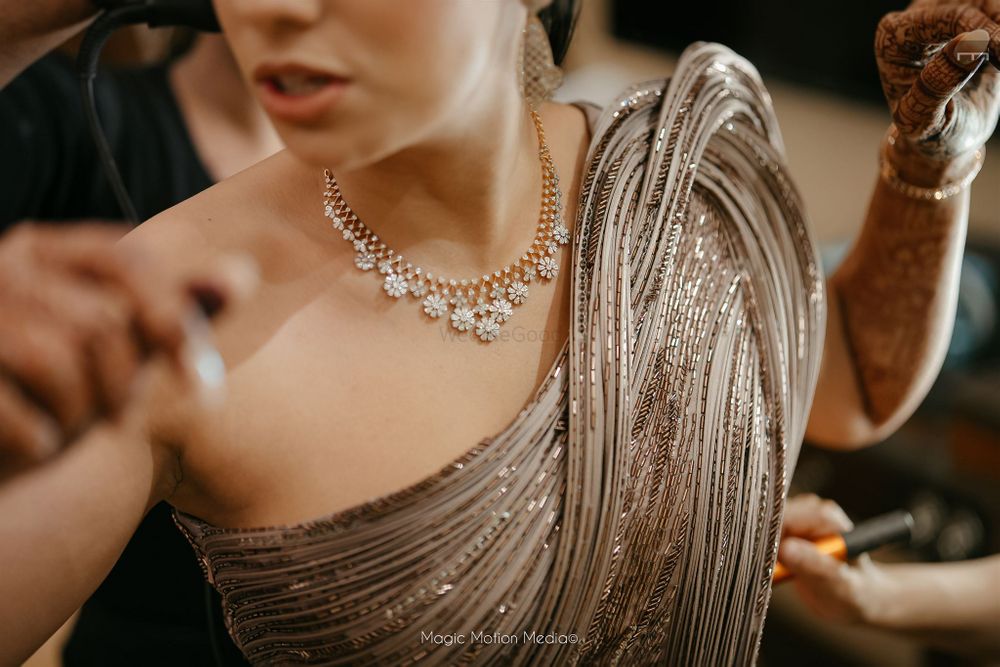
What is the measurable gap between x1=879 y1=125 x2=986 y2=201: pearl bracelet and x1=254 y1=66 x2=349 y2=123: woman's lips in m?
0.49

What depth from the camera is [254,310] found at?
52cm

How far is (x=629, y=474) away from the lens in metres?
0.58

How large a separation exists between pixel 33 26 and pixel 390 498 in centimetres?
40

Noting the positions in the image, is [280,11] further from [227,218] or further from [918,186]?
[918,186]

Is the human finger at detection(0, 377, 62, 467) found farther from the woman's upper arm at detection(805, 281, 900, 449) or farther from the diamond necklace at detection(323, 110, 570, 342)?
the woman's upper arm at detection(805, 281, 900, 449)

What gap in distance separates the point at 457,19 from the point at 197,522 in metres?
0.36

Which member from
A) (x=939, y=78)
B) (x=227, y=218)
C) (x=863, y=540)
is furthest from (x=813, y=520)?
(x=227, y=218)

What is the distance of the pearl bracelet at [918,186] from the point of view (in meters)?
0.70

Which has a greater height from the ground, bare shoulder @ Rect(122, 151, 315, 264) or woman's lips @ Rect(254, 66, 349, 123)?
woman's lips @ Rect(254, 66, 349, 123)

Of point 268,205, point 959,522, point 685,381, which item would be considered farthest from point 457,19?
point 959,522

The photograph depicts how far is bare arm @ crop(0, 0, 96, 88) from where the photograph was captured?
21.5 inches

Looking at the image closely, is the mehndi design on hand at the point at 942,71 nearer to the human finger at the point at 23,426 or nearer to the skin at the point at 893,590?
the skin at the point at 893,590

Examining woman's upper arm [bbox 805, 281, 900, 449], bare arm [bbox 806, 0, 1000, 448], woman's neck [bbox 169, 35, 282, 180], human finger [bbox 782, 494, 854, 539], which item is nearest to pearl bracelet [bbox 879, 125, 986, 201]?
bare arm [bbox 806, 0, 1000, 448]

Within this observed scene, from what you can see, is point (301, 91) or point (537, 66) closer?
point (301, 91)
